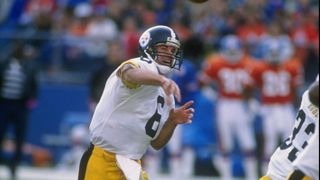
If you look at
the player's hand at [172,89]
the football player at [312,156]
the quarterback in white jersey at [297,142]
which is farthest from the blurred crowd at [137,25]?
the football player at [312,156]

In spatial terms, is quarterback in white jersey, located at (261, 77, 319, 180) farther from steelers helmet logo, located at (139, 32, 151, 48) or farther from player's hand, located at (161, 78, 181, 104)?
steelers helmet logo, located at (139, 32, 151, 48)

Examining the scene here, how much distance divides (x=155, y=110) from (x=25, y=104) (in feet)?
20.5

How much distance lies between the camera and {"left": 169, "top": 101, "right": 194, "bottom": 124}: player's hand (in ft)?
19.8

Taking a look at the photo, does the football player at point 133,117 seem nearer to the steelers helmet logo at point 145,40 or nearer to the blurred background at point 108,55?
the steelers helmet logo at point 145,40

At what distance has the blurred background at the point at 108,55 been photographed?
41.0ft

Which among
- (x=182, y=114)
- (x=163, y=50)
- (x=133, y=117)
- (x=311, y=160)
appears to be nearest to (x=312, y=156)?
(x=311, y=160)

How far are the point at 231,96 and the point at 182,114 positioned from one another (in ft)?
21.6

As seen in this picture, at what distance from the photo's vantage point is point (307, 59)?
13.1 metres

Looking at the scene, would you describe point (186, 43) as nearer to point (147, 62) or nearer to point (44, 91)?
point (44, 91)

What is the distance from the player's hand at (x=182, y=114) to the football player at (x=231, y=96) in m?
6.38

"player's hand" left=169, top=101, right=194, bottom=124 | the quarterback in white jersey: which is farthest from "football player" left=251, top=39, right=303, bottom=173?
the quarterback in white jersey

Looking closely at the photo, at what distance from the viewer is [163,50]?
607 cm

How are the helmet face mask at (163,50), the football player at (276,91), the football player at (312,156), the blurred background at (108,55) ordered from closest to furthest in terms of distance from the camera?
the football player at (312,156) → the helmet face mask at (163,50) → the football player at (276,91) → the blurred background at (108,55)

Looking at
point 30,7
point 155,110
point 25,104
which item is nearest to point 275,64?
point 25,104
